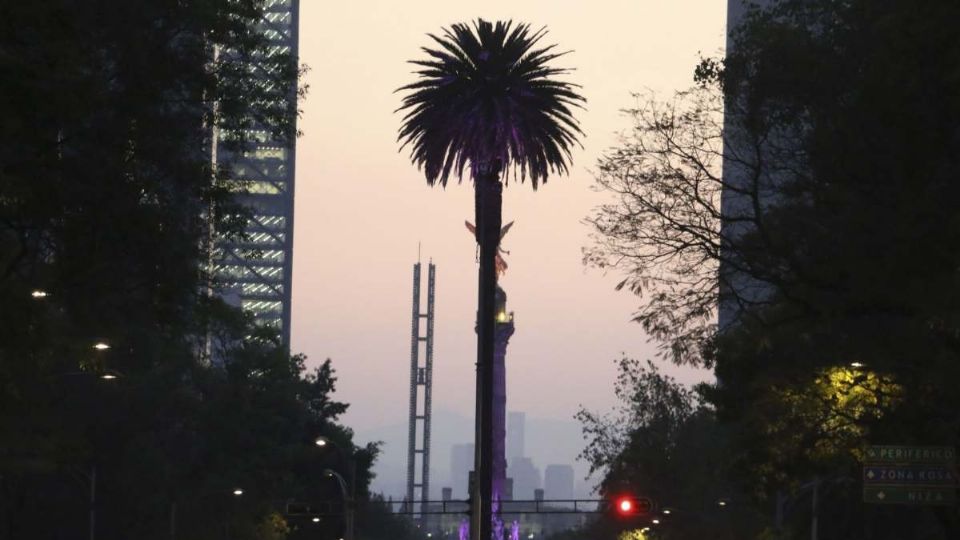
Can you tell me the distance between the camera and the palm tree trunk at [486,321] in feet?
233

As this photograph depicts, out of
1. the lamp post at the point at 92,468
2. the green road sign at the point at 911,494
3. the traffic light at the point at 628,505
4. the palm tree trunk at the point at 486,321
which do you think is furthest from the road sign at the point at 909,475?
the palm tree trunk at the point at 486,321

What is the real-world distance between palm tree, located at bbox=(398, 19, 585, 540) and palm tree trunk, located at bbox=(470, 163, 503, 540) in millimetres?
54

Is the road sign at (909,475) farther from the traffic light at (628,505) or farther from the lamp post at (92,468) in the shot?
the traffic light at (628,505)

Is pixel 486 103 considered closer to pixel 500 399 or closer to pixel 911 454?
pixel 911 454

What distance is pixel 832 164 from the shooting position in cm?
3344

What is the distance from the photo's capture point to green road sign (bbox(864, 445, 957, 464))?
37.1 meters

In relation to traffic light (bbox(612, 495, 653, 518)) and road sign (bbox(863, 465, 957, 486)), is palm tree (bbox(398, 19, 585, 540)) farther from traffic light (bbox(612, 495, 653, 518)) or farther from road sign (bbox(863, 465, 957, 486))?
road sign (bbox(863, 465, 957, 486))

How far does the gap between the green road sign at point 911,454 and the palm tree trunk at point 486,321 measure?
3309 centimetres

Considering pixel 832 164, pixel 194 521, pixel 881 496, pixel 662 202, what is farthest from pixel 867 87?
pixel 194 521

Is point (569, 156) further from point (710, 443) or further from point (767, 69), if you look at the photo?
point (767, 69)

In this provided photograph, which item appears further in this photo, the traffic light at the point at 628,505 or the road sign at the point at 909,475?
the traffic light at the point at 628,505

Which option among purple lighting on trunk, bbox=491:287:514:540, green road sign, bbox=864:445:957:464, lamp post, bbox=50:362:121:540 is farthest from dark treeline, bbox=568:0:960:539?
purple lighting on trunk, bbox=491:287:514:540

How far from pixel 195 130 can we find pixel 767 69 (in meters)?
11.6

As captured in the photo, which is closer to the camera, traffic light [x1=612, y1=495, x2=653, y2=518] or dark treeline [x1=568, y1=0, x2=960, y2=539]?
dark treeline [x1=568, y1=0, x2=960, y2=539]
